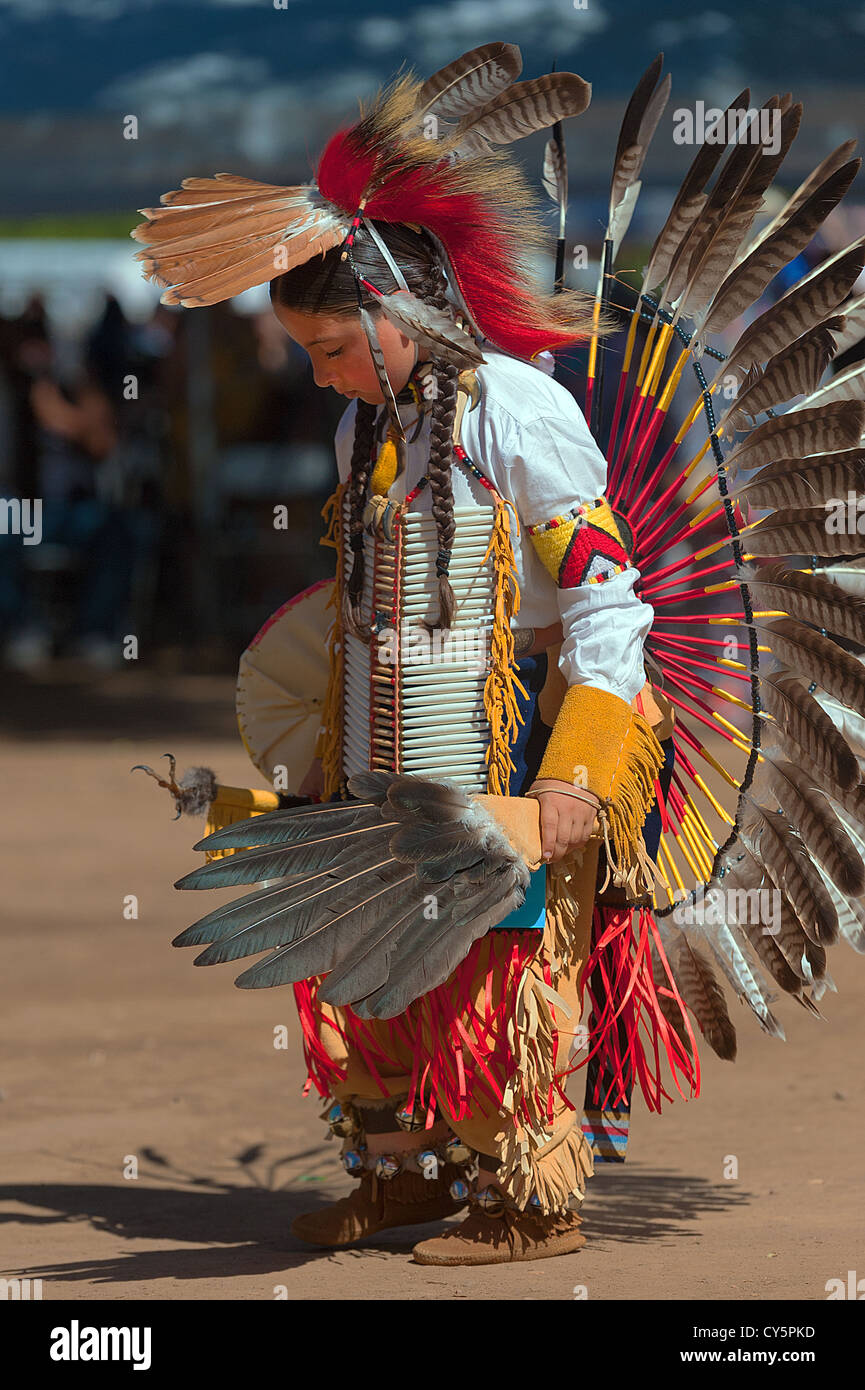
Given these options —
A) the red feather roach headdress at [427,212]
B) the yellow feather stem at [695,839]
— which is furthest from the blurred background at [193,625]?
the yellow feather stem at [695,839]

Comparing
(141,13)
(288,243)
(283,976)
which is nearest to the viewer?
(283,976)

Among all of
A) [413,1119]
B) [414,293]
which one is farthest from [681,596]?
[413,1119]

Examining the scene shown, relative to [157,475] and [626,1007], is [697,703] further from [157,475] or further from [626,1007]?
[157,475]

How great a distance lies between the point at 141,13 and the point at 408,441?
7833 millimetres

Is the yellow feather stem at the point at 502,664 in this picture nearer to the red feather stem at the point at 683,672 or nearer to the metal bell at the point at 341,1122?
the red feather stem at the point at 683,672

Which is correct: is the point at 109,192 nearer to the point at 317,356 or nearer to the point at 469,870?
the point at 317,356

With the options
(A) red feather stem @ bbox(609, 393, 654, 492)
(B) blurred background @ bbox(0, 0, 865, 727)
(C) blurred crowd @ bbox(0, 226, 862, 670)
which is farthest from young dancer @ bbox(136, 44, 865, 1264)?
(C) blurred crowd @ bbox(0, 226, 862, 670)

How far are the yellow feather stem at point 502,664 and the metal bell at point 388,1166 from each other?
0.73 metres

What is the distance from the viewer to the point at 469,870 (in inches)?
99.7

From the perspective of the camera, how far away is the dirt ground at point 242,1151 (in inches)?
111

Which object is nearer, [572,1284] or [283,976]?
[283,976]

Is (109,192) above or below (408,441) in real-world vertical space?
above

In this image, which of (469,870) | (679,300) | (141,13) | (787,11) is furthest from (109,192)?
(469,870)

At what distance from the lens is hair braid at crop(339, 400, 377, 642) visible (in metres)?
2.82
